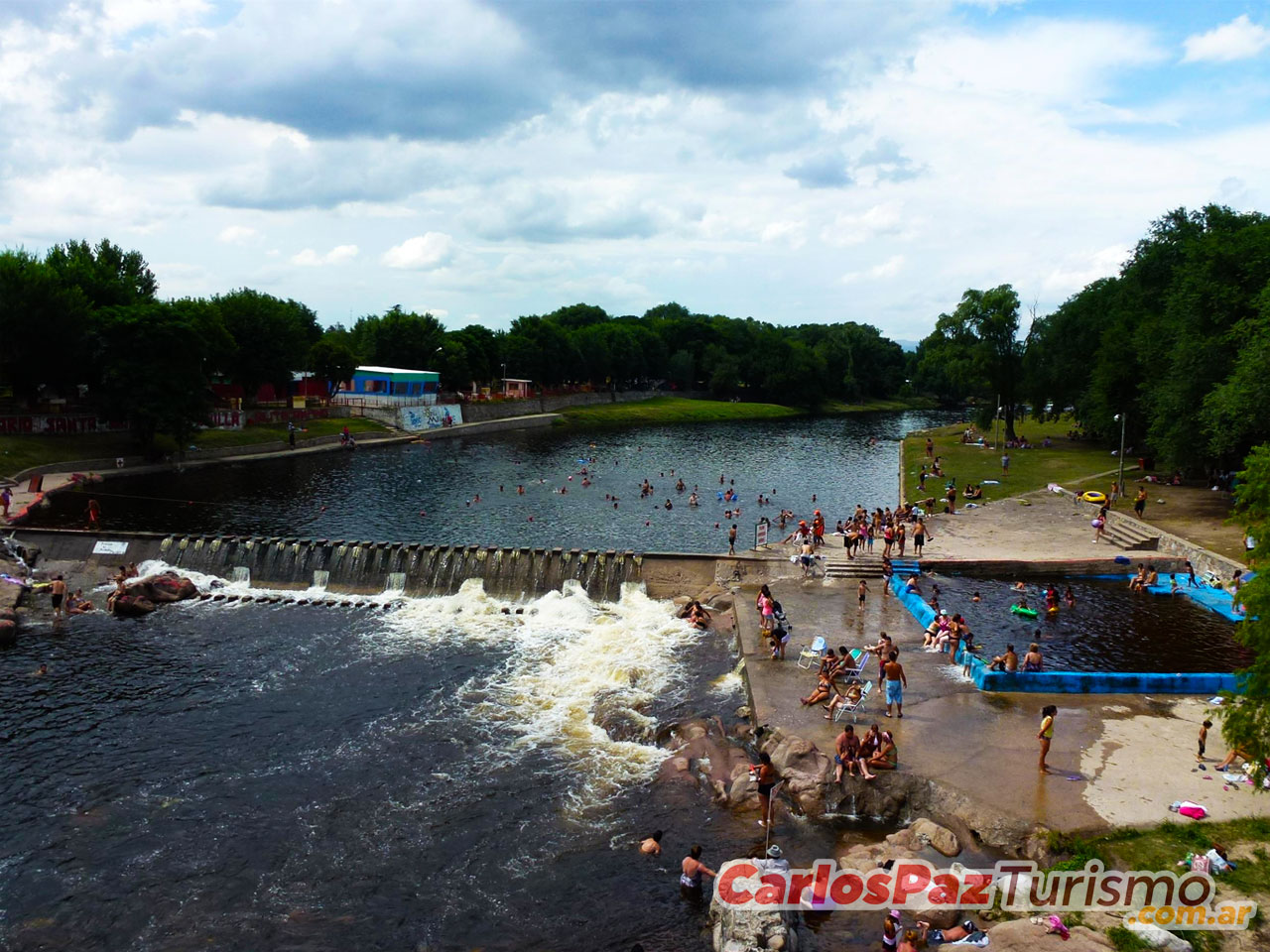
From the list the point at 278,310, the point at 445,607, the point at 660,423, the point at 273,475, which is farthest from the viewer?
the point at 660,423

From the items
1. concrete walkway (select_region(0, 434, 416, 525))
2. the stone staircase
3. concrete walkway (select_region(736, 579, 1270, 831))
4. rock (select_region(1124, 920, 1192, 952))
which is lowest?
rock (select_region(1124, 920, 1192, 952))

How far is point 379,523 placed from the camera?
183ft

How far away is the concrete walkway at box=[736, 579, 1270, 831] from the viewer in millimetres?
19859

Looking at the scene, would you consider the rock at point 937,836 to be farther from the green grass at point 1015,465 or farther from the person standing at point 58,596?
the green grass at point 1015,465

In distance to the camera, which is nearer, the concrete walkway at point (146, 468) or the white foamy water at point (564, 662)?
the white foamy water at point (564, 662)

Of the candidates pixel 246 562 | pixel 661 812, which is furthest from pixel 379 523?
pixel 661 812

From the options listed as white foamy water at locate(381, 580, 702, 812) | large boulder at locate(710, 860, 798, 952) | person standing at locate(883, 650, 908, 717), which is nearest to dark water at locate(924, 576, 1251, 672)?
person standing at locate(883, 650, 908, 717)

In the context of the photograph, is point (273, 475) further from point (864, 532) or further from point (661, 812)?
point (661, 812)

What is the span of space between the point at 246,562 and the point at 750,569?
25.2 meters

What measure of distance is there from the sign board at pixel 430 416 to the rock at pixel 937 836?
95858 mm

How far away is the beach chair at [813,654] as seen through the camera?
28.8 metres

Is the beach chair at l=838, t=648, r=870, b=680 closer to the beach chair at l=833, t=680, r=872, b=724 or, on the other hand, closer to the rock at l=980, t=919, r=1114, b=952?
the beach chair at l=833, t=680, r=872, b=724

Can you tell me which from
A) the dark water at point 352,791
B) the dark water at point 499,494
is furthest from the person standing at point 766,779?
the dark water at point 499,494

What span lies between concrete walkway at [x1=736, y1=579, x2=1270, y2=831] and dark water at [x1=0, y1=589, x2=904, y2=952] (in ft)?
10.0
